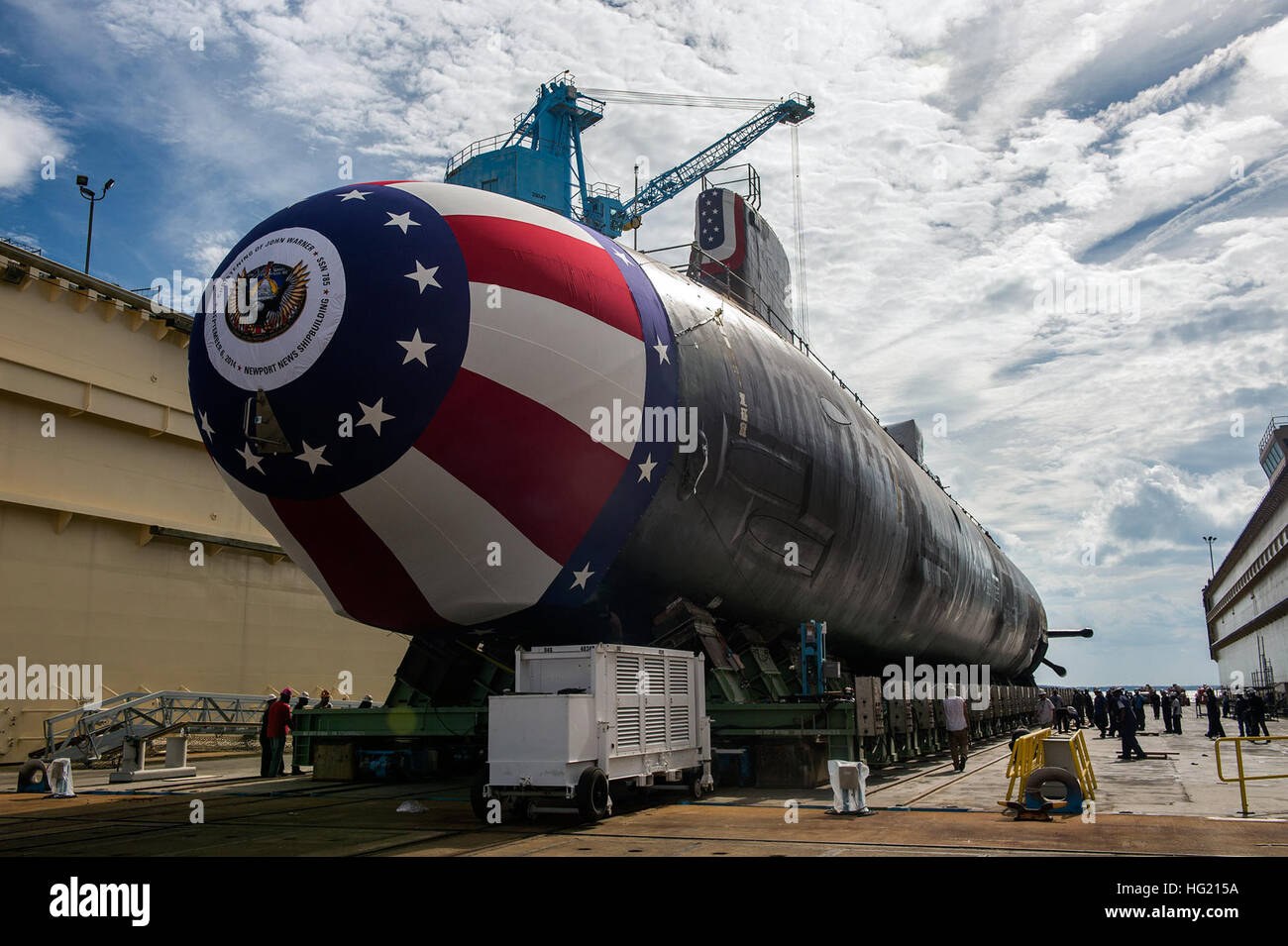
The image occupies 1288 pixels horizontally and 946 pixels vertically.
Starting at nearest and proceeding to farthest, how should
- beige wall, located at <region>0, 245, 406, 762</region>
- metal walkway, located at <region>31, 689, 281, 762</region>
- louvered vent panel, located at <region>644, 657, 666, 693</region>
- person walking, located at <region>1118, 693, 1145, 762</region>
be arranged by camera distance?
louvered vent panel, located at <region>644, 657, 666, 693</region> < metal walkway, located at <region>31, 689, 281, 762</region> < person walking, located at <region>1118, 693, 1145, 762</region> < beige wall, located at <region>0, 245, 406, 762</region>

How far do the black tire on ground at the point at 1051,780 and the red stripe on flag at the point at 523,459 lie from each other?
5401mm

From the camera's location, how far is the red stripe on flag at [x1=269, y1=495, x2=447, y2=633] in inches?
377

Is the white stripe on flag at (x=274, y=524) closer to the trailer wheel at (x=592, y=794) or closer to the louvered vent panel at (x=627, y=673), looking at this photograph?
the louvered vent panel at (x=627, y=673)

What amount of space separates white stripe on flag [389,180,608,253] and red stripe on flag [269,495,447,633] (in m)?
3.28

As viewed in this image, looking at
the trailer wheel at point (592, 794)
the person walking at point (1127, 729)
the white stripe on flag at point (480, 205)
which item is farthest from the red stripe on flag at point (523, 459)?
the person walking at point (1127, 729)

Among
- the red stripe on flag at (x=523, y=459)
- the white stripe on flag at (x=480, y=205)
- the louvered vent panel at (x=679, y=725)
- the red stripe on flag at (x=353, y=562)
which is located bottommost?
the louvered vent panel at (x=679, y=725)

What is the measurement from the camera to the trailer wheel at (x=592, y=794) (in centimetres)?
872

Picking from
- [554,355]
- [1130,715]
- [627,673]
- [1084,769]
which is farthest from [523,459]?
[1130,715]

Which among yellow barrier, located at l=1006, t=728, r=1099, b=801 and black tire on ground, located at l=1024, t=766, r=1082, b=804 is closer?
black tire on ground, located at l=1024, t=766, r=1082, b=804

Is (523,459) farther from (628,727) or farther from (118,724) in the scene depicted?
(118,724)

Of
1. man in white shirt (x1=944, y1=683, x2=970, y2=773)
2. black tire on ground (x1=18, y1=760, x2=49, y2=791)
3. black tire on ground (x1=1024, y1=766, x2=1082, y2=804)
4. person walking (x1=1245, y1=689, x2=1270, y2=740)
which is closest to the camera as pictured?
black tire on ground (x1=1024, y1=766, x2=1082, y2=804)

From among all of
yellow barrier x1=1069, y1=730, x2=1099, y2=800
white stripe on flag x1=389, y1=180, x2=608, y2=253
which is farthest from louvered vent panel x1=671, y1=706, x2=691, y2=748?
white stripe on flag x1=389, y1=180, x2=608, y2=253

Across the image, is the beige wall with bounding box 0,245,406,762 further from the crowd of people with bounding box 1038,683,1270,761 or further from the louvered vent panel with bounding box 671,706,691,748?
the crowd of people with bounding box 1038,683,1270,761
